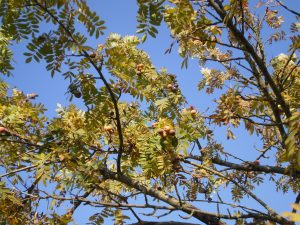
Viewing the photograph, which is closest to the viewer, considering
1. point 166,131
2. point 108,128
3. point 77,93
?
point 166,131

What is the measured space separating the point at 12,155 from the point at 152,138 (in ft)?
5.55

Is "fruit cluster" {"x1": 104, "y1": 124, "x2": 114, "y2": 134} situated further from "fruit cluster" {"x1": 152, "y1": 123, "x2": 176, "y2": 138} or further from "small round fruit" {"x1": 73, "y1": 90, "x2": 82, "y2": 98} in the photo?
"fruit cluster" {"x1": 152, "y1": 123, "x2": 176, "y2": 138}

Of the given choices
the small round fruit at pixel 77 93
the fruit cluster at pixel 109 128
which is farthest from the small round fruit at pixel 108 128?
the small round fruit at pixel 77 93

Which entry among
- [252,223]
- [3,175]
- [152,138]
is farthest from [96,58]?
[252,223]

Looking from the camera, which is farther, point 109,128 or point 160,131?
point 109,128

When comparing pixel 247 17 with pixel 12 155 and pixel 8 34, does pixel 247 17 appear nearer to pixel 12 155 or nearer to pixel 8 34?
pixel 8 34

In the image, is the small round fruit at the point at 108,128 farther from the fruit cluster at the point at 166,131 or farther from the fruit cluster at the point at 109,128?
the fruit cluster at the point at 166,131

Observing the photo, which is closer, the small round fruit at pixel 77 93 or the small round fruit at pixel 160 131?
the small round fruit at pixel 160 131

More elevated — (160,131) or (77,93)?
(77,93)

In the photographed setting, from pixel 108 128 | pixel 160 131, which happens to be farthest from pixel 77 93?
pixel 160 131

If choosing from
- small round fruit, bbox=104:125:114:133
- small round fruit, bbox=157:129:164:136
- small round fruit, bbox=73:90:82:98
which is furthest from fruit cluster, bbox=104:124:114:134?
small round fruit, bbox=157:129:164:136

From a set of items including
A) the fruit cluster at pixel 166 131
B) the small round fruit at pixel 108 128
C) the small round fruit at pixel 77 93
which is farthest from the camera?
the small round fruit at pixel 108 128

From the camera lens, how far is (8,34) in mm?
3594

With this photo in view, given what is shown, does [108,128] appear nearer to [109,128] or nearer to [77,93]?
[109,128]
